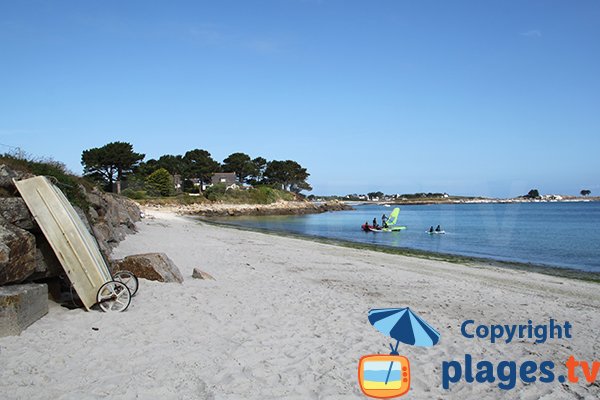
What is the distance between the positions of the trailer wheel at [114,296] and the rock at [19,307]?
3.12 ft

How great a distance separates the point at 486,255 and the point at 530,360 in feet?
64.2

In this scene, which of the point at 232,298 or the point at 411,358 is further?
the point at 232,298

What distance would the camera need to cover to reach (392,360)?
632 centimetres

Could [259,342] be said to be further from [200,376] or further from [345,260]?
[345,260]

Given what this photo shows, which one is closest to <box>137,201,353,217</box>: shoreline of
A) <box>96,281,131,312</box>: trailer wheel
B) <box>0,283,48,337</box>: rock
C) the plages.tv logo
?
<box>96,281,131,312</box>: trailer wheel

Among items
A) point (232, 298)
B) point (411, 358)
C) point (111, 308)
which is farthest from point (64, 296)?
point (411, 358)

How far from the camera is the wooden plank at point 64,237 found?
7.40 metres

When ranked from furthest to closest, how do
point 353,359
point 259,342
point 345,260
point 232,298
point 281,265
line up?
point 345,260, point 281,265, point 232,298, point 259,342, point 353,359

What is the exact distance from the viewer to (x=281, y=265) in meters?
15.7

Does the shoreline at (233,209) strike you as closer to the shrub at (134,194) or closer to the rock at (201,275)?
the shrub at (134,194)

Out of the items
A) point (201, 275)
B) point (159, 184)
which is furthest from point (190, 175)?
point (201, 275)

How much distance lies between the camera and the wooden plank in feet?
24.3

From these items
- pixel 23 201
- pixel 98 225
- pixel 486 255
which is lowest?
pixel 486 255

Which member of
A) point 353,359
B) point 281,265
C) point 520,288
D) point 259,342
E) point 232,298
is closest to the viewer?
point 353,359
